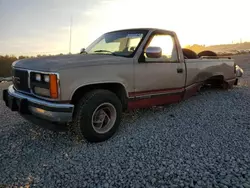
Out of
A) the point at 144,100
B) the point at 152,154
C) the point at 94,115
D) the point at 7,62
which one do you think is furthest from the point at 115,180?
the point at 7,62

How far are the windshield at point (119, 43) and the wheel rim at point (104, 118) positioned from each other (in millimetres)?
1025

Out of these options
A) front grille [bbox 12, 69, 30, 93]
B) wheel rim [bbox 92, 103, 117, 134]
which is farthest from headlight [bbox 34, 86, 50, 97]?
wheel rim [bbox 92, 103, 117, 134]

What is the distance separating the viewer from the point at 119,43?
194 inches

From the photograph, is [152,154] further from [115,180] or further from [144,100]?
[144,100]

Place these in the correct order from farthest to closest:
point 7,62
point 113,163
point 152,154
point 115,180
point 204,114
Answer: point 7,62 < point 204,114 < point 152,154 < point 113,163 < point 115,180

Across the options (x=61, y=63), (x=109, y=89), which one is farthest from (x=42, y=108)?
(x=109, y=89)

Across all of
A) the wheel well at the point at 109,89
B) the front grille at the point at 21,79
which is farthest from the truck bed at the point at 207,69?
the front grille at the point at 21,79

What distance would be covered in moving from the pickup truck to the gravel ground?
16.1 inches

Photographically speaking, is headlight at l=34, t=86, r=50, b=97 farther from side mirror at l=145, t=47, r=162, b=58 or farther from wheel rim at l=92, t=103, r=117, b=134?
side mirror at l=145, t=47, r=162, b=58

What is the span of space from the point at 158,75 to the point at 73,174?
2.50 m

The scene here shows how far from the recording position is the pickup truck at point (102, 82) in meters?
3.50

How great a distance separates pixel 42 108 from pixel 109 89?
120 centimetres

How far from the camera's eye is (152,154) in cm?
346

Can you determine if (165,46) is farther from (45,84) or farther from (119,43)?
(45,84)
